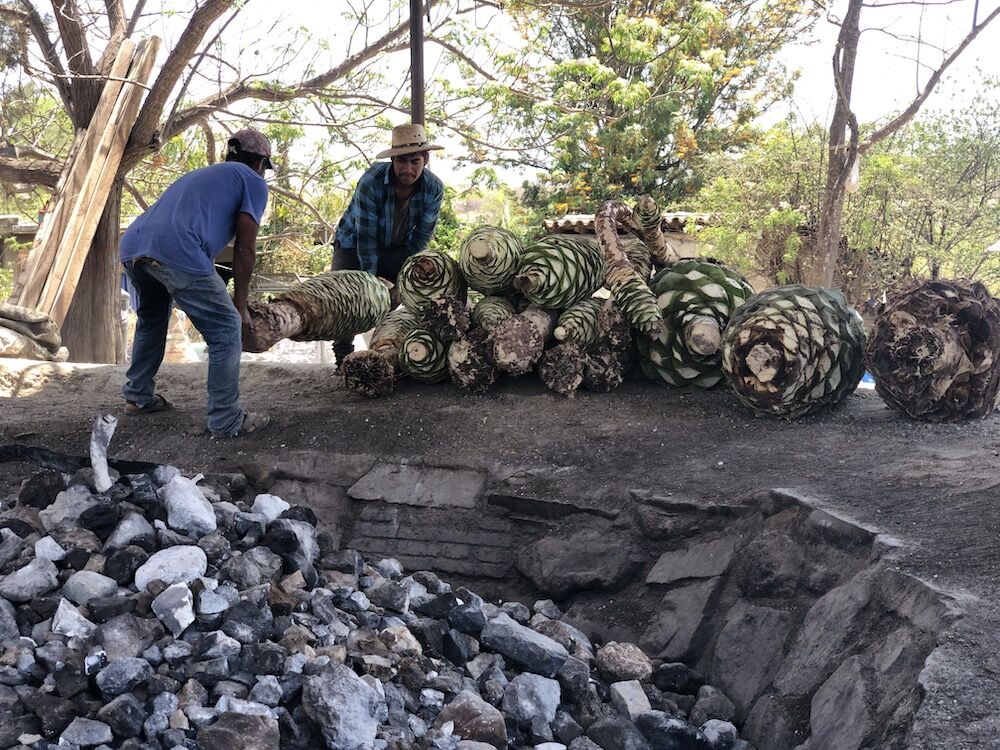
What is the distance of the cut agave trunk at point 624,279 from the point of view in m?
4.49

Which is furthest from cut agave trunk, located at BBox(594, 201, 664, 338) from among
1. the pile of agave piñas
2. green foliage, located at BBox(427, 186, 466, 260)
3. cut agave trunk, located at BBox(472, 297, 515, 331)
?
green foliage, located at BBox(427, 186, 466, 260)

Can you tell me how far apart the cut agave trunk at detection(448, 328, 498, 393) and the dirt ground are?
89 millimetres

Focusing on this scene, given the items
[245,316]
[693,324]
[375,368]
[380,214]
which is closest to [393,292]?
[380,214]

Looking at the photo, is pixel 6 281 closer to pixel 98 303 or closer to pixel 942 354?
pixel 98 303

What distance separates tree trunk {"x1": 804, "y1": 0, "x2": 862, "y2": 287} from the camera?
809 centimetres

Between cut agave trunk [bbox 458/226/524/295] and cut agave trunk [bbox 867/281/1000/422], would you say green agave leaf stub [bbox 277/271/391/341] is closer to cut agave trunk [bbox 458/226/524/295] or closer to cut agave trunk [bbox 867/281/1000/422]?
cut agave trunk [bbox 458/226/524/295]

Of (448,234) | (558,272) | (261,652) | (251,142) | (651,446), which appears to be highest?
(448,234)

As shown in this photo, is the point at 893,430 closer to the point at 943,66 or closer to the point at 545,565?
the point at 545,565

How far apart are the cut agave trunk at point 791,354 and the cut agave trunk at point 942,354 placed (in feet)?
0.62

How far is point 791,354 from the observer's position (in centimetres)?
388

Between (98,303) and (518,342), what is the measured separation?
18.6 ft

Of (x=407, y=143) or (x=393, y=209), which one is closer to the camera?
(x=407, y=143)

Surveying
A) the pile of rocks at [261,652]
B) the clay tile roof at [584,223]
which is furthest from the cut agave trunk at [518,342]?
the clay tile roof at [584,223]

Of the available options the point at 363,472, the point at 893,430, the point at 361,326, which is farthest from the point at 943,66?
the point at 363,472
